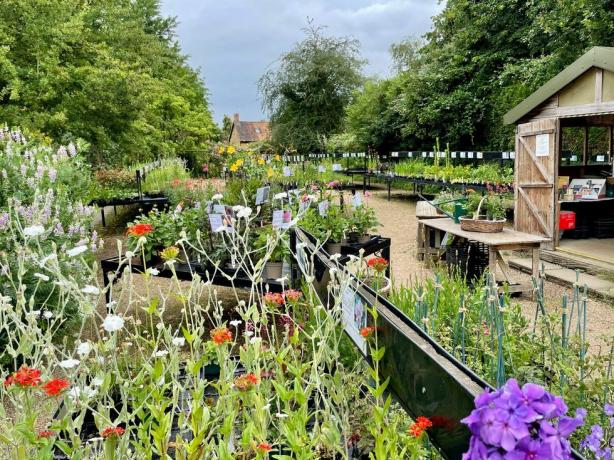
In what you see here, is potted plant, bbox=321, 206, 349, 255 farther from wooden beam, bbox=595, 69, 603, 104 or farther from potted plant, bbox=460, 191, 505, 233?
wooden beam, bbox=595, 69, 603, 104

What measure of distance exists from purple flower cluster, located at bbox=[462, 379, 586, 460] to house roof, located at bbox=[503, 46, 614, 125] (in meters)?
6.73

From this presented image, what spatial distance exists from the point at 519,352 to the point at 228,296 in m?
3.54

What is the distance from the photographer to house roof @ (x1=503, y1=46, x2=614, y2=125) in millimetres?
6500

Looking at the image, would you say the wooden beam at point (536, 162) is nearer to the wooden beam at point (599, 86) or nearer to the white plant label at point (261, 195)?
the wooden beam at point (599, 86)

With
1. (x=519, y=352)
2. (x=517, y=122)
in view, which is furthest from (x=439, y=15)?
(x=519, y=352)

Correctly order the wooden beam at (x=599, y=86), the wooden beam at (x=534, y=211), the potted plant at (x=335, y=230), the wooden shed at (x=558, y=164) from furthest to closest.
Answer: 1. the wooden beam at (x=534, y=211)
2. the wooden shed at (x=558, y=164)
3. the wooden beam at (x=599, y=86)
4. the potted plant at (x=335, y=230)

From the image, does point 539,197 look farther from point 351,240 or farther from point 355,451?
point 355,451

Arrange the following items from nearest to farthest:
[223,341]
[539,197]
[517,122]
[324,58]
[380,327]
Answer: [223,341], [380,327], [539,197], [517,122], [324,58]

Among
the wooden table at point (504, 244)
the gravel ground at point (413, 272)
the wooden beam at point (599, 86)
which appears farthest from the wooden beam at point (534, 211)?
the wooden table at point (504, 244)

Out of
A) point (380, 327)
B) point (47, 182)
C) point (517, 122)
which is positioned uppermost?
point (517, 122)

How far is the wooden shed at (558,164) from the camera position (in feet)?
22.1

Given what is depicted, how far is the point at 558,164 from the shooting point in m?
7.50

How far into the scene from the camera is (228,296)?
570 cm

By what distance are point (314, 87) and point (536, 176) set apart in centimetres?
1969
